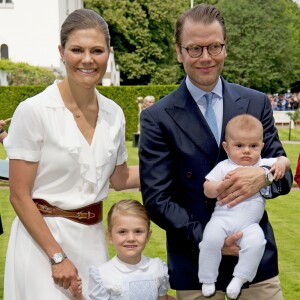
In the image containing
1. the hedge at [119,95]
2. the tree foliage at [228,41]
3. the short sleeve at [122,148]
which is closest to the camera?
the short sleeve at [122,148]

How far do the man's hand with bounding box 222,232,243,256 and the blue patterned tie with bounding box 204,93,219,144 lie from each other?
0.52m

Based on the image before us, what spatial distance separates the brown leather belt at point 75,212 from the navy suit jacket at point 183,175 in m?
0.31

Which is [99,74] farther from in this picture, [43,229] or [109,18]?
[109,18]

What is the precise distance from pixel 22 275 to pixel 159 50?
5799cm

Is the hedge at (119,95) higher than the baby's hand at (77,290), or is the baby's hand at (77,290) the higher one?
the baby's hand at (77,290)

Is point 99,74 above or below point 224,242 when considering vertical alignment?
above

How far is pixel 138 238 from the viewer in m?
3.89

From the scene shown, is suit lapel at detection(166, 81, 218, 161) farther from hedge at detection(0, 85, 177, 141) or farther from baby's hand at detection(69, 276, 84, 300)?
hedge at detection(0, 85, 177, 141)

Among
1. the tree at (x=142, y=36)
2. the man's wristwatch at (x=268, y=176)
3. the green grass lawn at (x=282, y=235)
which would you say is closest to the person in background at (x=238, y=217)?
the man's wristwatch at (x=268, y=176)

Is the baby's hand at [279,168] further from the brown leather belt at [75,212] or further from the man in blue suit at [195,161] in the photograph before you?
the brown leather belt at [75,212]

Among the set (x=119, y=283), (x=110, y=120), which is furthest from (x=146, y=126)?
(x=119, y=283)

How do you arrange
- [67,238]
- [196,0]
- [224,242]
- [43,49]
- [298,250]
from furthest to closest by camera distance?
[196,0] < [43,49] < [298,250] < [67,238] < [224,242]

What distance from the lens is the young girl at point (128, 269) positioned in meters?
3.85

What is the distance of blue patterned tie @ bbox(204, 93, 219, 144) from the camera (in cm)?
379
